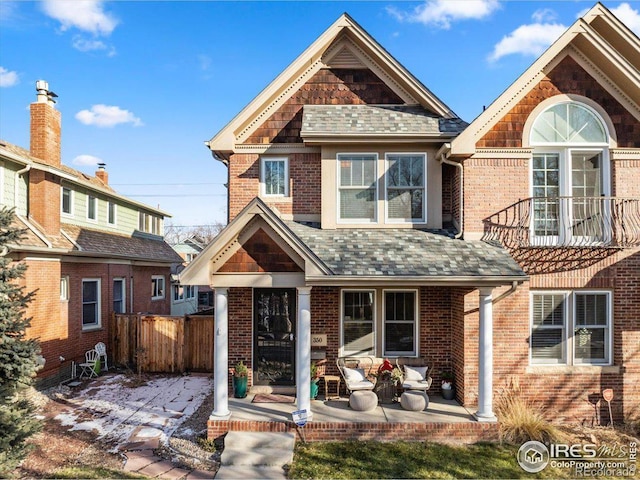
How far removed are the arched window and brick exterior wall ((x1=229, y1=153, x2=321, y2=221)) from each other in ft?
17.8

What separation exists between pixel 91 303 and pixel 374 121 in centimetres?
1171

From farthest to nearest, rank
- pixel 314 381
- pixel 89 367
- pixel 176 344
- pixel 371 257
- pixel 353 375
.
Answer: pixel 176 344
pixel 89 367
pixel 314 381
pixel 353 375
pixel 371 257

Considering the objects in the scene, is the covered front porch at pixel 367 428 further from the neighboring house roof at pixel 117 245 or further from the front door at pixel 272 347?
the neighboring house roof at pixel 117 245

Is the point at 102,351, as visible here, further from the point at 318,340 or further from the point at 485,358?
the point at 485,358

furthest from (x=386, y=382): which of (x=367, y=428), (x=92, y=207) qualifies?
(x=92, y=207)

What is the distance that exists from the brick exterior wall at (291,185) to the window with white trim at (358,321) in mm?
2456

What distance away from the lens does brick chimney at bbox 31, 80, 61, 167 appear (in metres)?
12.9

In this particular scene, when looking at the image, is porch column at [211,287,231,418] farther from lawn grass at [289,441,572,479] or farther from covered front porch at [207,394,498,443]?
lawn grass at [289,441,572,479]

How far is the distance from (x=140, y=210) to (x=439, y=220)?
16.1 metres

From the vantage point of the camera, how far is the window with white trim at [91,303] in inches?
541

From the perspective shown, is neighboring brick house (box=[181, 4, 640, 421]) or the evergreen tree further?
neighboring brick house (box=[181, 4, 640, 421])

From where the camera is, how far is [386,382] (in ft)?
30.9

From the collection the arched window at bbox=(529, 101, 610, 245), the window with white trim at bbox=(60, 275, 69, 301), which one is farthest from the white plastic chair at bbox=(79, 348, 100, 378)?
the arched window at bbox=(529, 101, 610, 245)

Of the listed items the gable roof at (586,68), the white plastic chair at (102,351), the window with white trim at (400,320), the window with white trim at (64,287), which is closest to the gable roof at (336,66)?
the gable roof at (586,68)
